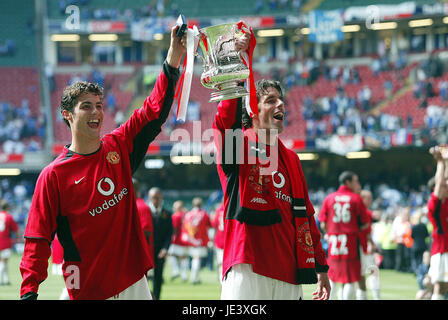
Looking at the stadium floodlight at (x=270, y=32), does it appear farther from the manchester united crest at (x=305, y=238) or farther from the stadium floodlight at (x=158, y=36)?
the manchester united crest at (x=305, y=238)

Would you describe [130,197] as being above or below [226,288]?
above

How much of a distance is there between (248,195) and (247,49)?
97 cm

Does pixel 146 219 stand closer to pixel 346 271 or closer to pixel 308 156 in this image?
pixel 346 271

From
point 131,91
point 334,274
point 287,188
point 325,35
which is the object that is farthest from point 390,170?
point 287,188

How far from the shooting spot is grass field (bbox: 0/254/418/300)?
13398mm

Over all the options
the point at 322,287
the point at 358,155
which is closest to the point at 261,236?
the point at 322,287

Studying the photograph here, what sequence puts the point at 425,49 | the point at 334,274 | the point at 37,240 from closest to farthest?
1. the point at 37,240
2. the point at 334,274
3. the point at 425,49

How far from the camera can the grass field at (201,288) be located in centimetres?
1340

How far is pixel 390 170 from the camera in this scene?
1304 inches

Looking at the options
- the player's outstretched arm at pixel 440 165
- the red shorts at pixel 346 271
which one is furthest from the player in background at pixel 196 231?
the player's outstretched arm at pixel 440 165

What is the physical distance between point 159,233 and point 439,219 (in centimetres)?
490

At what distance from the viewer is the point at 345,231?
1076 centimetres

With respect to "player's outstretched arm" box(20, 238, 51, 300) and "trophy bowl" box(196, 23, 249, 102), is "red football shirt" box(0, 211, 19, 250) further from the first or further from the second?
"trophy bowl" box(196, 23, 249, 102)

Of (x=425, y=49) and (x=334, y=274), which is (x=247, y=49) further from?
(x=425, y=49)
